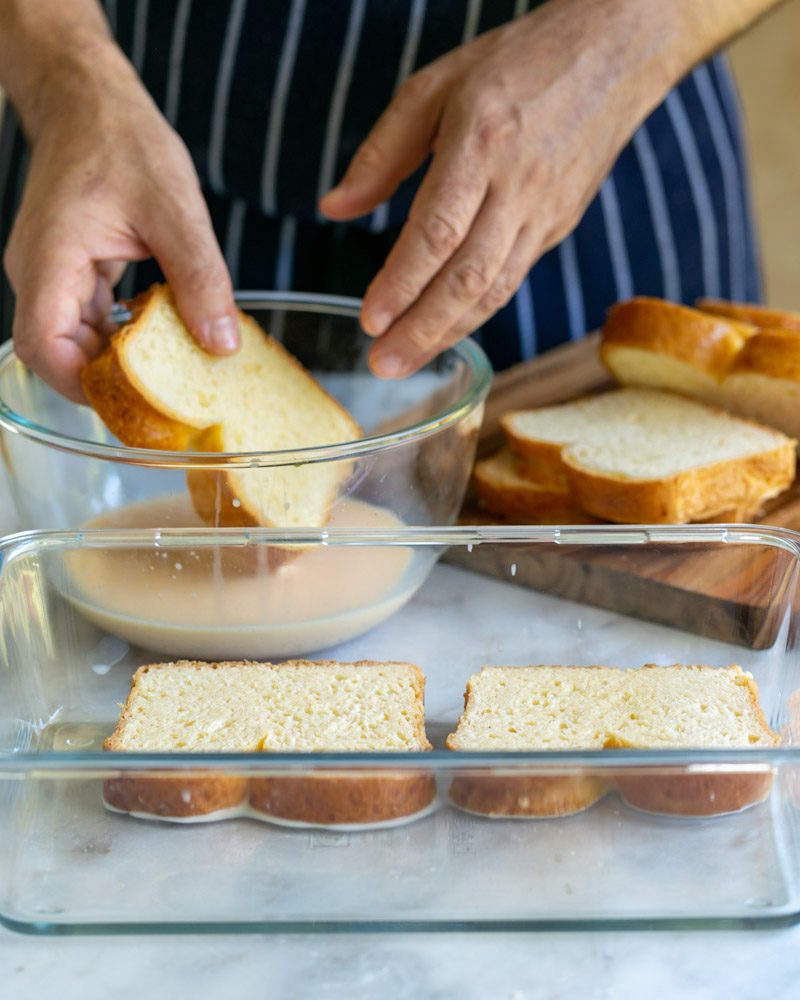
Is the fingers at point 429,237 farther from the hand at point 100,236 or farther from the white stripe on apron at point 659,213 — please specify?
the white stripe on apron at point 659,213

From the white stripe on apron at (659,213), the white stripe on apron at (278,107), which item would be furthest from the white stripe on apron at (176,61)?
the white stripe on apron at (659,213)

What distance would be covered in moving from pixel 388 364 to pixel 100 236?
0.28m

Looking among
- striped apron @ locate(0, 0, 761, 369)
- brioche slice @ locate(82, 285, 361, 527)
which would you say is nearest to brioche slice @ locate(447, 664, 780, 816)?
brioche slice @ locate(82, 285, 361, 527)

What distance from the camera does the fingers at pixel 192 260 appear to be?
105 cm

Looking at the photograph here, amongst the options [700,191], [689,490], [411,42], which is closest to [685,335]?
[689,490]

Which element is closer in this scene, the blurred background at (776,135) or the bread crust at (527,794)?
the bread crust at (527,794)

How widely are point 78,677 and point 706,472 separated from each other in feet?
2.18

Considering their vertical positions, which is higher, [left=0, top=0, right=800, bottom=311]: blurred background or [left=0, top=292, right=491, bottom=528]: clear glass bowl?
[left=0, top=292, right=491, bottom=528]: clear glass bowl

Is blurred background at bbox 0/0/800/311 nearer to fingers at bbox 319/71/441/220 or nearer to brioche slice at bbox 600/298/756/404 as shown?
brioche slice at bbox 600/298/756/404

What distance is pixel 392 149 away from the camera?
1182 millimetres

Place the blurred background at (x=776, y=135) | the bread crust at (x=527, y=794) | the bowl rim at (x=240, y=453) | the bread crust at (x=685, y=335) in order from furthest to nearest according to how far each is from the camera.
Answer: the blurred background at (x=776, y=135)
the bread crust at (x=685, y=335)
the bowl rim at (x=240, y=453)
the bread crust at (x=527, y=794)

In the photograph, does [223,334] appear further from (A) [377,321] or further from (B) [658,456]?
(B) [658,456]

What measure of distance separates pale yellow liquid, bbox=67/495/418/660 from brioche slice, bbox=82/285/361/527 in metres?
0.07

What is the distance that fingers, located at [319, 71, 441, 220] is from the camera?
1.17 metres
